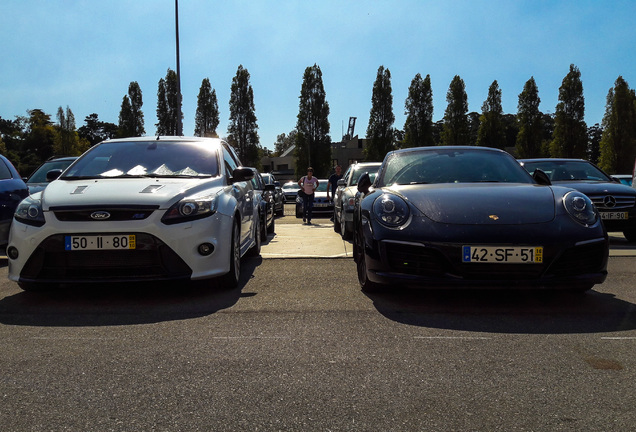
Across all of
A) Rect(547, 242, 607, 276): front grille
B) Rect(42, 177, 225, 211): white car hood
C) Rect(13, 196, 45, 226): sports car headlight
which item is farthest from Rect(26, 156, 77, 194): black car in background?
Rect(547, 242, 607, 276): front grille

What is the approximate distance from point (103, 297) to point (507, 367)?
3.36 meters

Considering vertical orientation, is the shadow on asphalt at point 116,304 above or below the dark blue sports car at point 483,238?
below

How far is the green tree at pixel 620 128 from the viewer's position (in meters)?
62.7

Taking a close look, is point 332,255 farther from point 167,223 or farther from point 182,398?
point 182,398

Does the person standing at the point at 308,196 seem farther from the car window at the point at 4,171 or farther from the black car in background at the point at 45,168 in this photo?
the car window at the point at 4,171

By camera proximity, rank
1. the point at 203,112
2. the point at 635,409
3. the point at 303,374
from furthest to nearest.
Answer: the point at 203,112, the point at 303,374, the point at 635,409

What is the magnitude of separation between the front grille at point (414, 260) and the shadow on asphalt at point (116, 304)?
1299 mm

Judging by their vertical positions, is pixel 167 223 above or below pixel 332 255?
above

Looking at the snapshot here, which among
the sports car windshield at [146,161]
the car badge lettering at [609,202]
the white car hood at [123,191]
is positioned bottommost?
the car badge lettering at [609,202]

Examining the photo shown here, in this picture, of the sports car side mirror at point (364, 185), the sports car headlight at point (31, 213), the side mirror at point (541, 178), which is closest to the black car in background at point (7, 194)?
the sports car headlight at point (31, 213)

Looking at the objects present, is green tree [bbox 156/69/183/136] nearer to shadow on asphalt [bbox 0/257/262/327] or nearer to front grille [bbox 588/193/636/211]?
front grille [bbox 588/193/636/211]

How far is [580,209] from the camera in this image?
14.6 feet

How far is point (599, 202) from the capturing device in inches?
342

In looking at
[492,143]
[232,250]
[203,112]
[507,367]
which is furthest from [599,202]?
[203,112]
